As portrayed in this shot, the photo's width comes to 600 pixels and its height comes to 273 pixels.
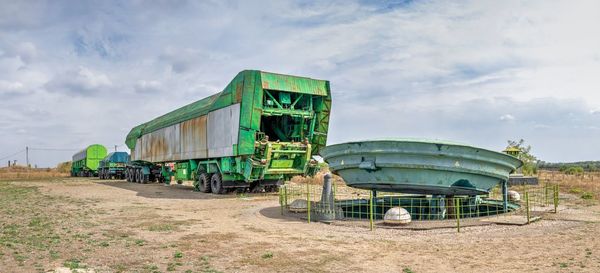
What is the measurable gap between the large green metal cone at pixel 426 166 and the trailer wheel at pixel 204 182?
11.6 meters

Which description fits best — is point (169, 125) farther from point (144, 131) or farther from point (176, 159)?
point (144, 131)

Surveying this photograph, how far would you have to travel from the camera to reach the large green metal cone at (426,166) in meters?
10.9

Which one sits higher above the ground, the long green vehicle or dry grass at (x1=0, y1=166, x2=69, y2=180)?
the long green vehicle

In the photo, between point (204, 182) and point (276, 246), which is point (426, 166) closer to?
point (276, 246)

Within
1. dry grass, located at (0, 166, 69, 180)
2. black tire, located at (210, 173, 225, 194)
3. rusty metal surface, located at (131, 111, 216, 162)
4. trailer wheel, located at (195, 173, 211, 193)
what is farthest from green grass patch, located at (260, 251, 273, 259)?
dry grass, located at (0, 166, 69, 180)

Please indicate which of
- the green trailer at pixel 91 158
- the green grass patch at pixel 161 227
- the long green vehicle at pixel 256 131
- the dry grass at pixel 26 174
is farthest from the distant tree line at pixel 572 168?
the dry grass at pixel 26 174

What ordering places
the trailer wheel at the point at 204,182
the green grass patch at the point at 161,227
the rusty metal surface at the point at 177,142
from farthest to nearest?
the trailer wheel at the point at 204,182 < the rusty metal surface at the point at 177,142 < the green grass patch at the point at 161,227

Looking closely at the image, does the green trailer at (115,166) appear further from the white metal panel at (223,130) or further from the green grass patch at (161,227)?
the green grass patch at (161,227)

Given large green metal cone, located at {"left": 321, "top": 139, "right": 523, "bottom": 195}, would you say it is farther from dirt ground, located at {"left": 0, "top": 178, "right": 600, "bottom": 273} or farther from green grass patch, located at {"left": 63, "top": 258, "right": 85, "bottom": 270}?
green grass patch, located at {"left": 63, "top": 258, "right": 85, "bottom": 270}

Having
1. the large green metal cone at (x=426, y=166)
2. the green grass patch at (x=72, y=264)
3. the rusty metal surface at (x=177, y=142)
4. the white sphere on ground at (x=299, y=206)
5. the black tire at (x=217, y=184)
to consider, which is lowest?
the green grass patch at (x=72, y=264)

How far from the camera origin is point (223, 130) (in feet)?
63.9

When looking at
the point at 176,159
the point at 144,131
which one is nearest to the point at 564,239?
the point at 176,159

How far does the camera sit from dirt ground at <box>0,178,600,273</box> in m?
6.88

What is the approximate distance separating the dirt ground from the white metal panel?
19.6 ft
